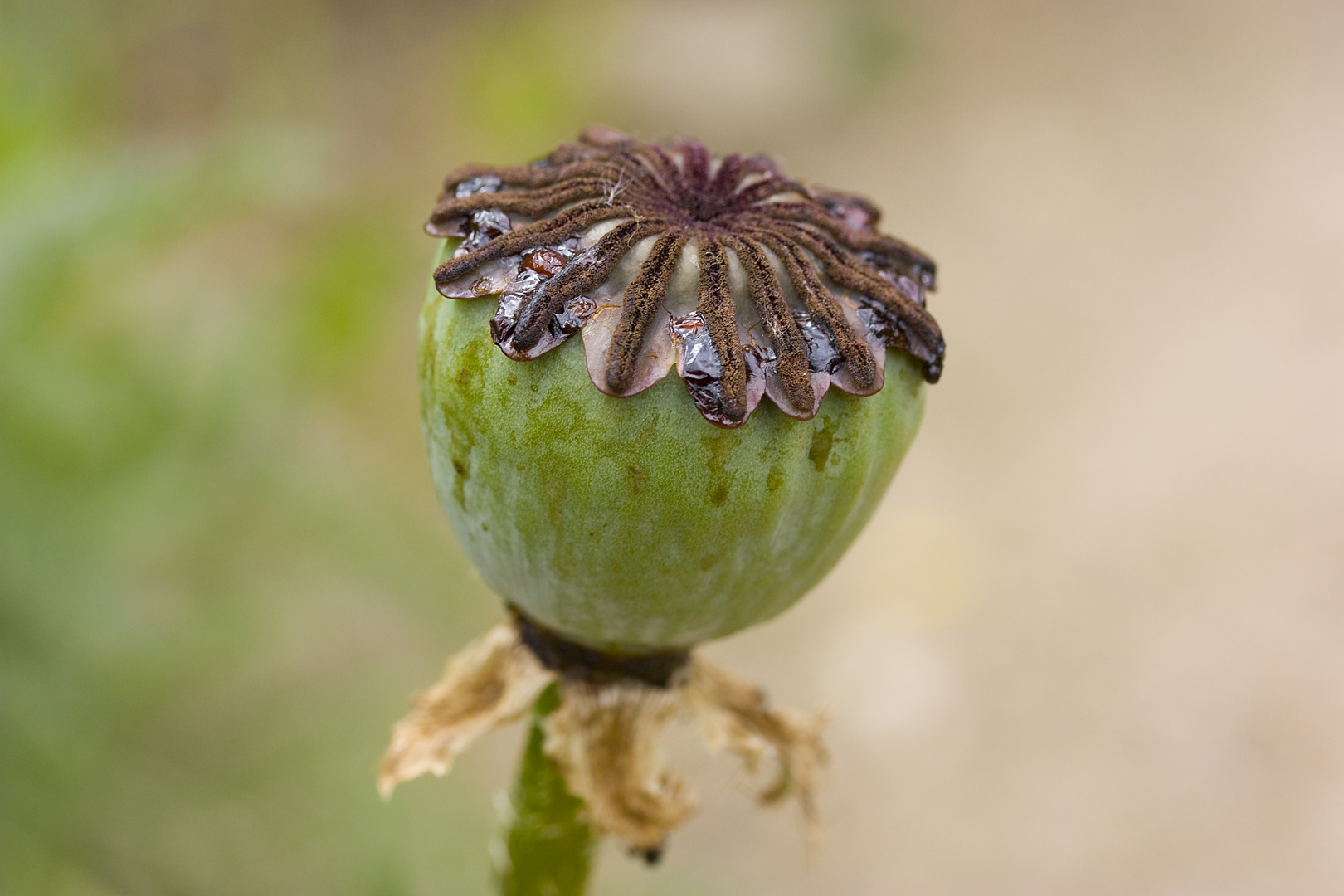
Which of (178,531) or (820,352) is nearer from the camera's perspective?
(820,352)

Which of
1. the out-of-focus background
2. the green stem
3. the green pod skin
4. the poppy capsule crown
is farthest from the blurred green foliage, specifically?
the poppy capsule crown

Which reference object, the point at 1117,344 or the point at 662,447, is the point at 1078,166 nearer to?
the point at 1117,344

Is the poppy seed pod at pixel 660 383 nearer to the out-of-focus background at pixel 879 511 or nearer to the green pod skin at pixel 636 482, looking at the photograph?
the green pod skin at pixel 636 482

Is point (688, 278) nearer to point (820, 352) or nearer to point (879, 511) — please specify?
point (820, 352)

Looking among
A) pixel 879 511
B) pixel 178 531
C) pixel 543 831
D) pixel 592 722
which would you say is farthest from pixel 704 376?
pixel 879 511

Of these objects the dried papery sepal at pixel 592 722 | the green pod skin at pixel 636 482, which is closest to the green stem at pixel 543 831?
the dried papery sepal at pixel 592 722

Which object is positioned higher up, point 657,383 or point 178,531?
point 178,531

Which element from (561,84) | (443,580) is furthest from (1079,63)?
(443,580)

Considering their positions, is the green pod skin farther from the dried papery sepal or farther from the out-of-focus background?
the out-of-focus background
